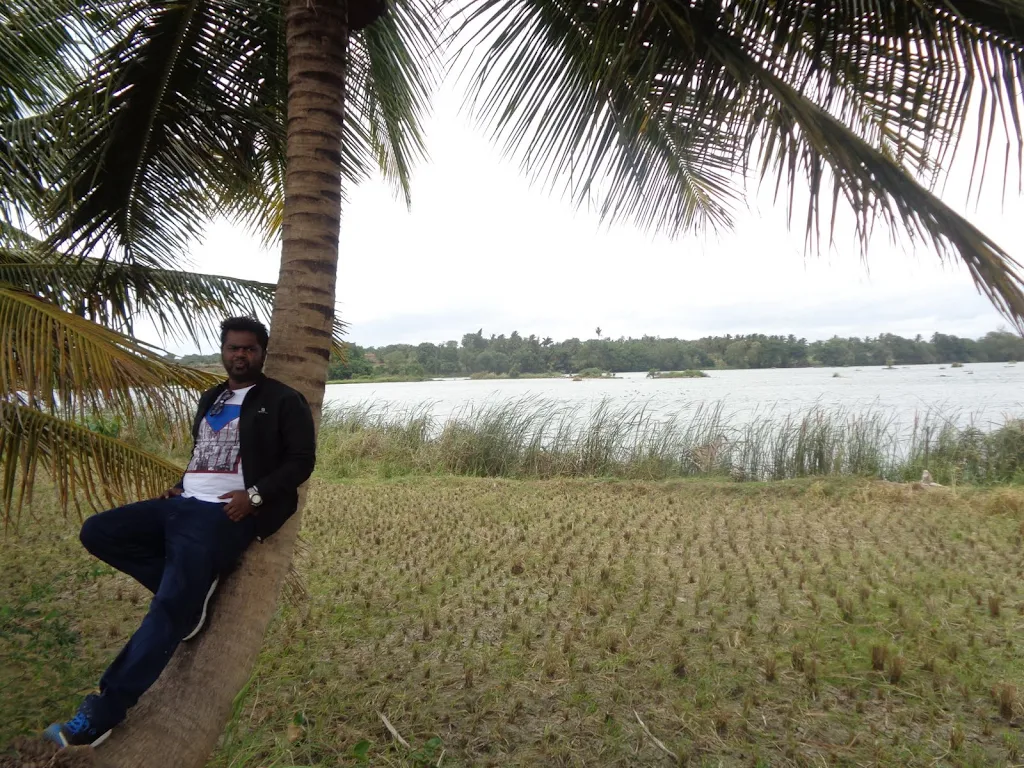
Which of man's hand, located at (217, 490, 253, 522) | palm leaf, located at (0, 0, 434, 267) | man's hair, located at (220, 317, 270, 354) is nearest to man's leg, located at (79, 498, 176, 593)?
man's hand, located at (217, 490, 253, 522)

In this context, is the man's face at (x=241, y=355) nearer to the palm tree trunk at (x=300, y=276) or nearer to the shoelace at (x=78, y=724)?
the palm tree trunk at (x=300, y=276)

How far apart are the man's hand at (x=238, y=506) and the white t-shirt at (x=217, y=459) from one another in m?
0.07

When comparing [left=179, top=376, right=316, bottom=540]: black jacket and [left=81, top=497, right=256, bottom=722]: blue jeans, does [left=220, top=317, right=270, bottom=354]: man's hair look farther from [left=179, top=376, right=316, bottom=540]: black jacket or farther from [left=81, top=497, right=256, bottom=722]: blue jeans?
[left=81, top=497, right=256, bottom=722]: blue jeans

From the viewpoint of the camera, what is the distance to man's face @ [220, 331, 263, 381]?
296 centimetres

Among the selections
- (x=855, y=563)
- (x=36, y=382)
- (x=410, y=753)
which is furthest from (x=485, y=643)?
(x=855, y=563)

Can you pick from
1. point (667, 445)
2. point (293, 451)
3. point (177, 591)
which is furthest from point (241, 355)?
point (667, 445)

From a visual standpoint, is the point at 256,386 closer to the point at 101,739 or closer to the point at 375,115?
the point at 101,739

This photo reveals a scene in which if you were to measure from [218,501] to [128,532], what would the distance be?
394 mm

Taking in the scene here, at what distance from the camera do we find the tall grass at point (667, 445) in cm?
1073

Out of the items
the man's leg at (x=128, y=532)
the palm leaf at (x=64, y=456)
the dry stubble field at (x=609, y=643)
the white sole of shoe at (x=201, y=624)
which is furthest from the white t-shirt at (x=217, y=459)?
the dry stubble field at (x=609, y=643)

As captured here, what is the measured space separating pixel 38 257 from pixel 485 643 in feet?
13.5

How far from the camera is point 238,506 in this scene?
272 cm

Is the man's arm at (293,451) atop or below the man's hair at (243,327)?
below

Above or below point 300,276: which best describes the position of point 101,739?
below
